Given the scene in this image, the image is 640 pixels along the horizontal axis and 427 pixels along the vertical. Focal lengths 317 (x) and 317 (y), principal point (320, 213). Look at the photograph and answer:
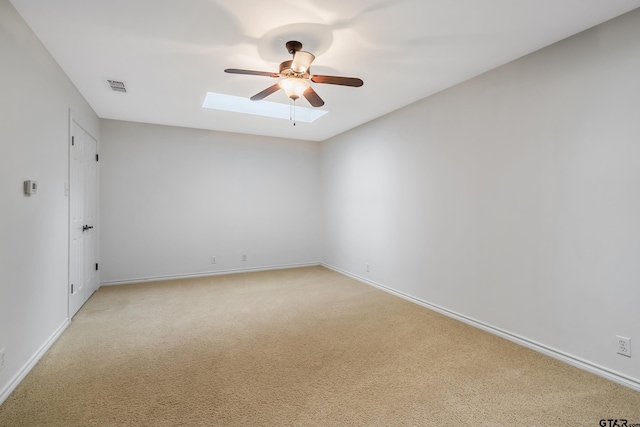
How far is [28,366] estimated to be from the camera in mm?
2266

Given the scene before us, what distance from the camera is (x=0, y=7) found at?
1.90 metres

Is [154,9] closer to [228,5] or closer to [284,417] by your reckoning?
[228,5]

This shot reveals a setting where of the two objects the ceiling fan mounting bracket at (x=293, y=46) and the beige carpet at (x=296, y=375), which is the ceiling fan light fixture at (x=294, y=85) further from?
the beige carpet at (x=296, y=375)

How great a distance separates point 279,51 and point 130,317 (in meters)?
3.09

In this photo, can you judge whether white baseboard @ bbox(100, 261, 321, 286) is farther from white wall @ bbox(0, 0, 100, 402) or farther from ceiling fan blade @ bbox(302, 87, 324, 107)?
ceiling fan blade @ bbox(302, 87, 324, 107)

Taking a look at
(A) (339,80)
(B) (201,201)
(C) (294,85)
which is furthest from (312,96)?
(B) (201,201)

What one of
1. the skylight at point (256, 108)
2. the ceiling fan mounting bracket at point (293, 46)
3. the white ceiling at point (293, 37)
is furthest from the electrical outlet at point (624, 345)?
the skylight at point (256, 108)

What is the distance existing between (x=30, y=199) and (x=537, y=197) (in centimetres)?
395

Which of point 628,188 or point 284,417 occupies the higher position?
point 628,188

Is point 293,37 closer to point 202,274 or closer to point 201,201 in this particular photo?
point 201,201

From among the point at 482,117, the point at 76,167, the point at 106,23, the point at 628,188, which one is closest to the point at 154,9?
the point at 106,23

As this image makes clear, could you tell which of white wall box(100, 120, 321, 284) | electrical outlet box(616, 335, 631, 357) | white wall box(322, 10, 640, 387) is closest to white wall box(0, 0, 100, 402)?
white wall box(100, 120, 321, 284)

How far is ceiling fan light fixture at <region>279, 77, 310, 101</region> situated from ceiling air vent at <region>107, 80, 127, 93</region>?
1.89 metres

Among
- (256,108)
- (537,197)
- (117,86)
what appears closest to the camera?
(537,197)
